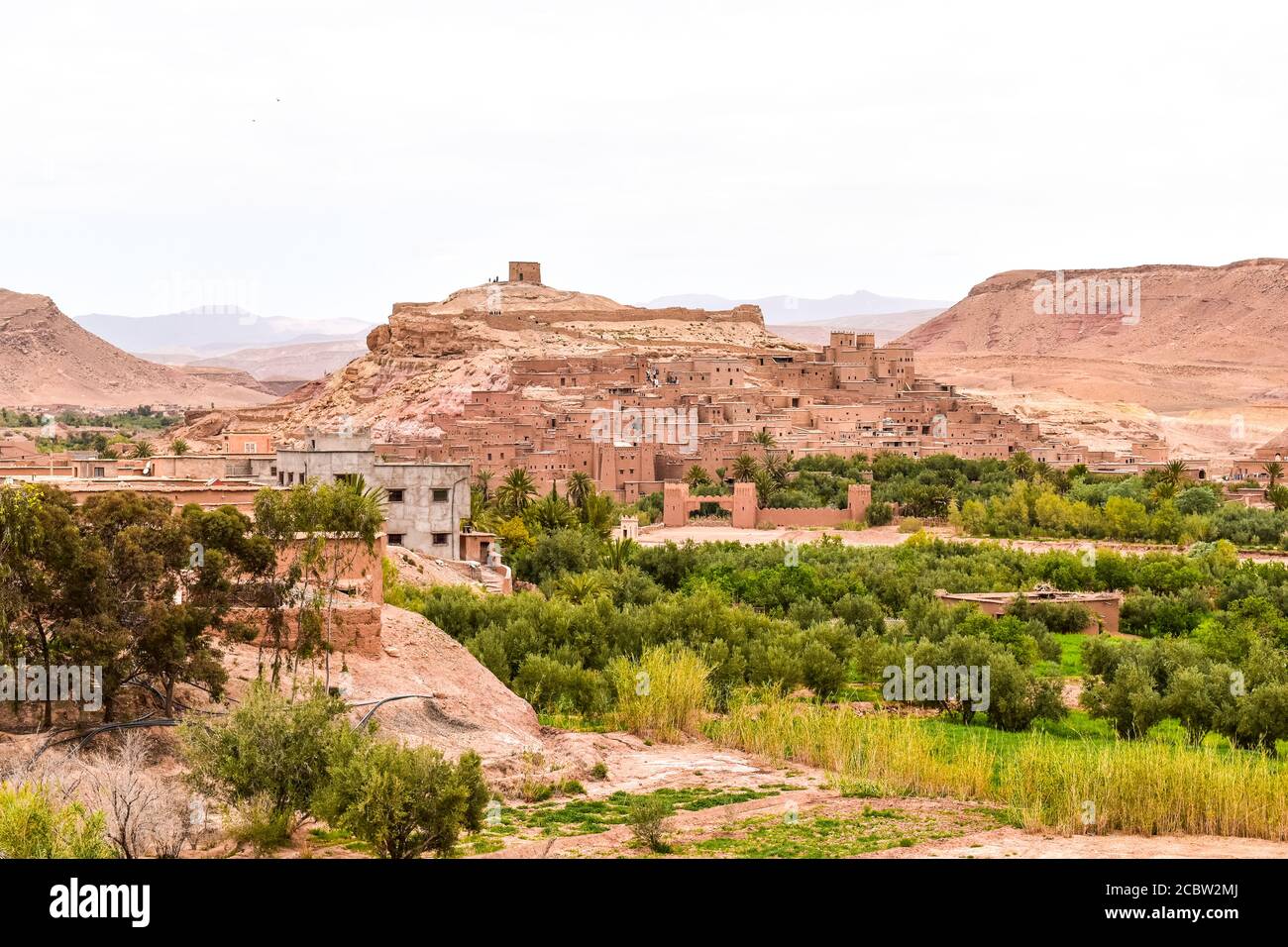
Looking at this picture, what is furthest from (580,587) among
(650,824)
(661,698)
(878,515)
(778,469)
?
(778,469)

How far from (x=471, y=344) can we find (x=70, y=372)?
61424 millimetres

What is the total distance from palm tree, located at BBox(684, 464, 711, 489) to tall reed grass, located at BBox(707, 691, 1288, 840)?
35170 millimetres

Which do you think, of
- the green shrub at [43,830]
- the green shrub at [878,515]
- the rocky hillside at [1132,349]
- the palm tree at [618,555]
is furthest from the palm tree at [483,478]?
the rocky hillside at [1132,349]

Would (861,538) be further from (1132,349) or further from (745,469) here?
(1132,349)

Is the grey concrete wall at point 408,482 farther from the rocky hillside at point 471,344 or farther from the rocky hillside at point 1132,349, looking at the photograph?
the rocky hillside at point 1132,349

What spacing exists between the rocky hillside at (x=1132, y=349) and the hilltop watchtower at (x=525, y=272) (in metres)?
28.1

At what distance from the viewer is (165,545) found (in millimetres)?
Result: 12469

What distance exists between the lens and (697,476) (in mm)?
51750

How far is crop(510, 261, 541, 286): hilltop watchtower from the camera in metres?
97.5

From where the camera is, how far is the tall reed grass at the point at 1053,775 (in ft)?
36.9

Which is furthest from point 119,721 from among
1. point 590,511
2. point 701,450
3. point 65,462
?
point 701,450

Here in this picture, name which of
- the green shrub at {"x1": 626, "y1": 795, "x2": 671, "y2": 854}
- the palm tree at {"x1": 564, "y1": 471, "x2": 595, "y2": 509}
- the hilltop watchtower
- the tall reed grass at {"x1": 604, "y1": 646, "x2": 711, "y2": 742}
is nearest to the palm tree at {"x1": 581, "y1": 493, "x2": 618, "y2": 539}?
the palm tree at {"x1": 564, "y1": 471, "x2": 595, "y2": 509}

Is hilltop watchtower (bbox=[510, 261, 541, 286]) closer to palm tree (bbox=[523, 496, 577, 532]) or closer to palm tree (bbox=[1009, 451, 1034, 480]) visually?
palm tree (bbox=[1009, 451, 1034, 480])
